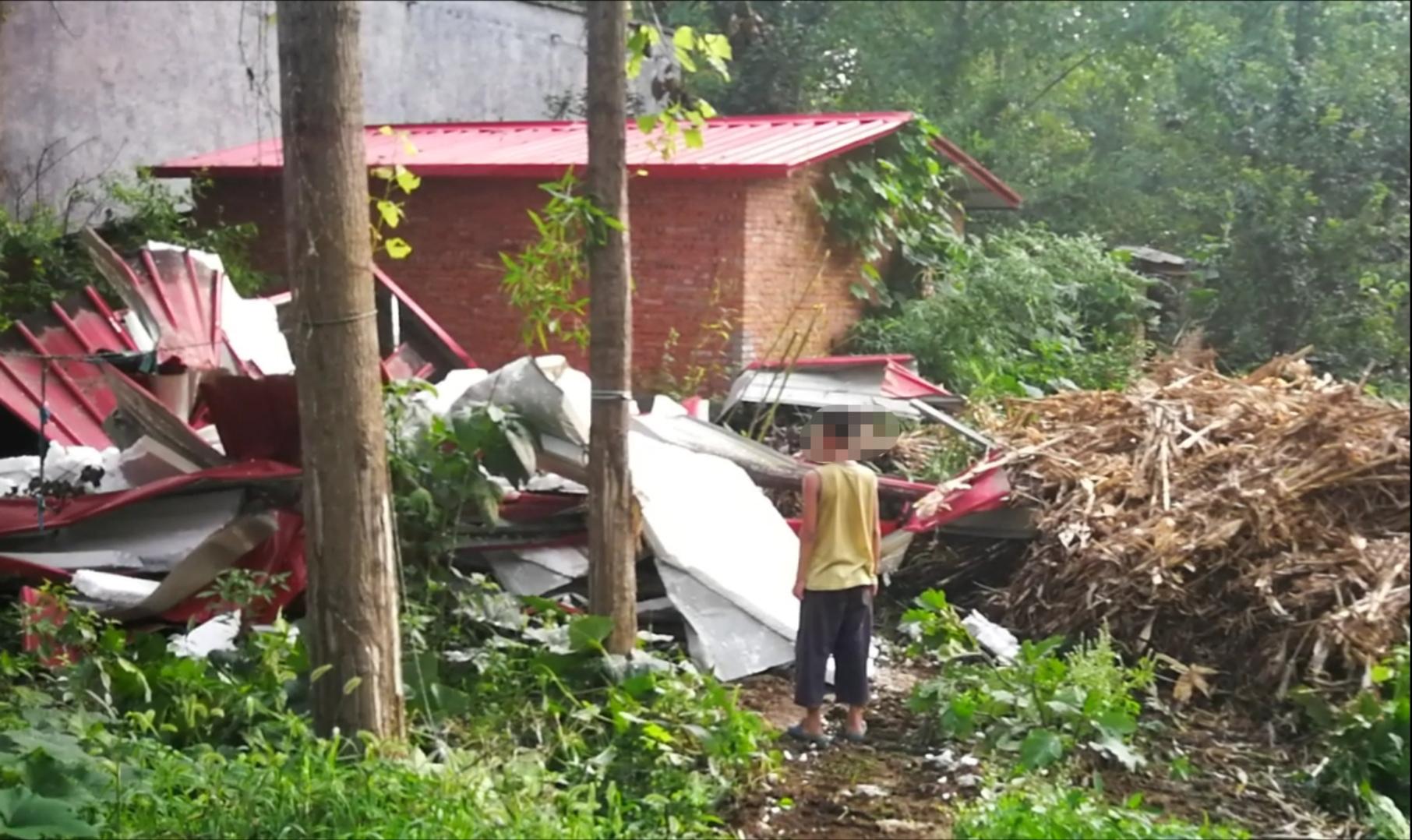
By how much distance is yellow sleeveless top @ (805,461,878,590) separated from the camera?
5.05 meters

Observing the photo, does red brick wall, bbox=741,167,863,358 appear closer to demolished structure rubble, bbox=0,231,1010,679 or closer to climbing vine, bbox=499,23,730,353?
demolished structure rubble, bbox=0,231,1010,679

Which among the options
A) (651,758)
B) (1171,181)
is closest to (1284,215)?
(1171,181)

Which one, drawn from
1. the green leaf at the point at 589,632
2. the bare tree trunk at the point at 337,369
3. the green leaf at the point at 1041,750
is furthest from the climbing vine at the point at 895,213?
the bare tree trunk at the point at 337,369

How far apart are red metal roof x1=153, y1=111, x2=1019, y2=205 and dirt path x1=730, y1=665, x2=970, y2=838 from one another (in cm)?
515

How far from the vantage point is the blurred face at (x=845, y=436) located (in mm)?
5234

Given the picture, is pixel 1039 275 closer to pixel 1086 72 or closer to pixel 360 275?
pixel 1086 72

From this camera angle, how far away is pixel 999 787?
14.6 ft

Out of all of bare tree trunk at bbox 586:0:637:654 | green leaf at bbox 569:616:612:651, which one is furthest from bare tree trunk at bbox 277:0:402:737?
bare tree trunk at bbox 586:0:637:654

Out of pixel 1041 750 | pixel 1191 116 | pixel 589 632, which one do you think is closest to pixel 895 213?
pixel 1191 116

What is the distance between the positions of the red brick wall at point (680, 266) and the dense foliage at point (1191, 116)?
1583 millimetres

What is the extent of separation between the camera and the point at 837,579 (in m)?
5.09

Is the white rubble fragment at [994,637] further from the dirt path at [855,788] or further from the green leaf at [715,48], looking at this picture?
the green leaf at [715,48]

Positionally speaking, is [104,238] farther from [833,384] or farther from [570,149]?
[833,384]

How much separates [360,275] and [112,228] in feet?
27.8
